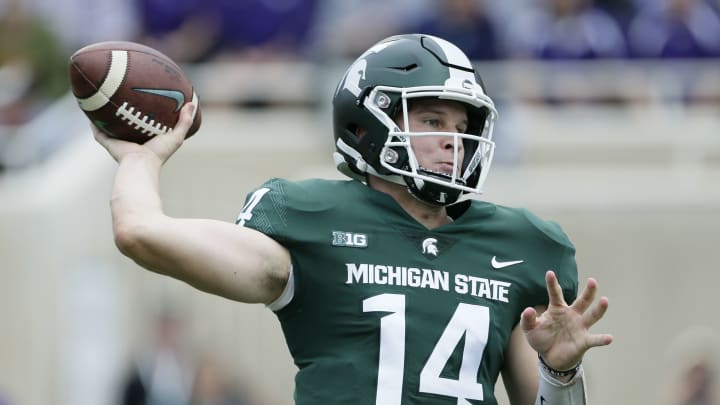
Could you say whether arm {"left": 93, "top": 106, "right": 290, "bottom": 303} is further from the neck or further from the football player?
the neck

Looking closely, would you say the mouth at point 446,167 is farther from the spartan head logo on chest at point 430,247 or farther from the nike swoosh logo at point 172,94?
the nike swoosh logo at point 172,94

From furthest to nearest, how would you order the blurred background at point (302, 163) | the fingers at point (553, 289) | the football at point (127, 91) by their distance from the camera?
the blurred background at point (302, 163) → the football at point (127, 91) → the fingers at point (553, 289)

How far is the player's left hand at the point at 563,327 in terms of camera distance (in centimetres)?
374

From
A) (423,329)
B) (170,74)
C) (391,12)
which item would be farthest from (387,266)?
(391,12)

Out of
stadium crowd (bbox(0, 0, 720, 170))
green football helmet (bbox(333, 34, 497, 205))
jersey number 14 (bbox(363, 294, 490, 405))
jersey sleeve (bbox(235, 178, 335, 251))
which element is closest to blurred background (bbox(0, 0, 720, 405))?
stadium crowd (bbox(0, 0, 720, 170))

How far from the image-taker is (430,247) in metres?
3.93

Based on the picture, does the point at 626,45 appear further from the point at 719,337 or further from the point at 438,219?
the point at 438,219

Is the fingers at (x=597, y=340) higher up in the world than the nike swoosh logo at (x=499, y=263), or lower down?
lower down

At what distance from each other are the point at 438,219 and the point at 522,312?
1.11 feet

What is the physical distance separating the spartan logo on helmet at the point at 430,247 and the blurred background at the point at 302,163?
587cm

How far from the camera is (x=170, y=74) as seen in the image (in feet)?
12.9

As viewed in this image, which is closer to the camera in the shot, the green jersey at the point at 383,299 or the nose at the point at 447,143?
the green jersey at the point at 383,299

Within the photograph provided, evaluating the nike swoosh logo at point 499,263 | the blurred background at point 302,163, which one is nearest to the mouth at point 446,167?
the nike swoosh logo at point 499,263

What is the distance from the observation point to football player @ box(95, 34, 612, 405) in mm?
3719
